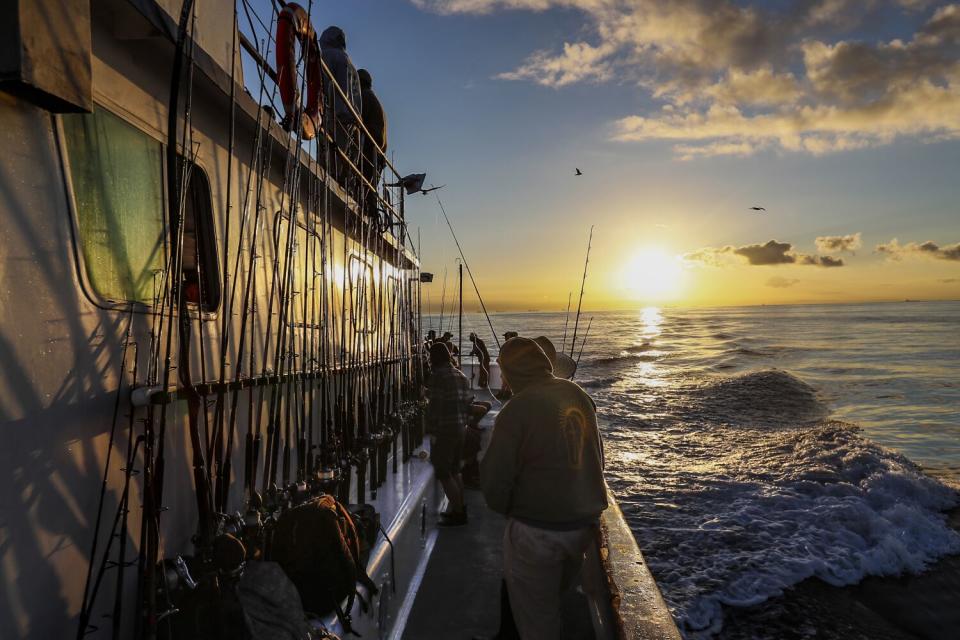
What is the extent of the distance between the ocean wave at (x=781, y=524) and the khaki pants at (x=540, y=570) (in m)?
3.69

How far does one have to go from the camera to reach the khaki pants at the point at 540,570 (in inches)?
121

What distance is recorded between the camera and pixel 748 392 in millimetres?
21828

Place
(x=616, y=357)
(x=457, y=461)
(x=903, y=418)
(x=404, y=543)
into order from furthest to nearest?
1. (x=616, y=357)
2. (x=903, y=418)
3. (x=457, y=461)
4. (x=404, y=543)

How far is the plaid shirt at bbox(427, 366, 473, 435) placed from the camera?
6.01m

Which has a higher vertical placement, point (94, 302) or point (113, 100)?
point (113, 100)

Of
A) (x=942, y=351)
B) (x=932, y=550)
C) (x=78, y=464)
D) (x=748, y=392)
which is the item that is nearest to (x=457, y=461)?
(x=78, y=464)

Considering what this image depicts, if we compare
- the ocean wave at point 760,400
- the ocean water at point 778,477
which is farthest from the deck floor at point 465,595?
the ocean wave at point 760,400

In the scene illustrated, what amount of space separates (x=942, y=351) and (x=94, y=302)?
44121 millimetres

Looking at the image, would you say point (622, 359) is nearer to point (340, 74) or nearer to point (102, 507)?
point (340, 74)

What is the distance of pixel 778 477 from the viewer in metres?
11.2

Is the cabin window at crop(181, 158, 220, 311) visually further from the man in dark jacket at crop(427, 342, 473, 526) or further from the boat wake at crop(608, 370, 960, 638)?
the boat wake at crop(608, 370, 960, 638)

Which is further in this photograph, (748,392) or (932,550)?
(748,392)

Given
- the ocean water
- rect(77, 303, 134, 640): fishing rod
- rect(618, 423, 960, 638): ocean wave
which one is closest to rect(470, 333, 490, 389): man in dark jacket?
the ocean water

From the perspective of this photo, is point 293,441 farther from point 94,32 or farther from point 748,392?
point 748,392
